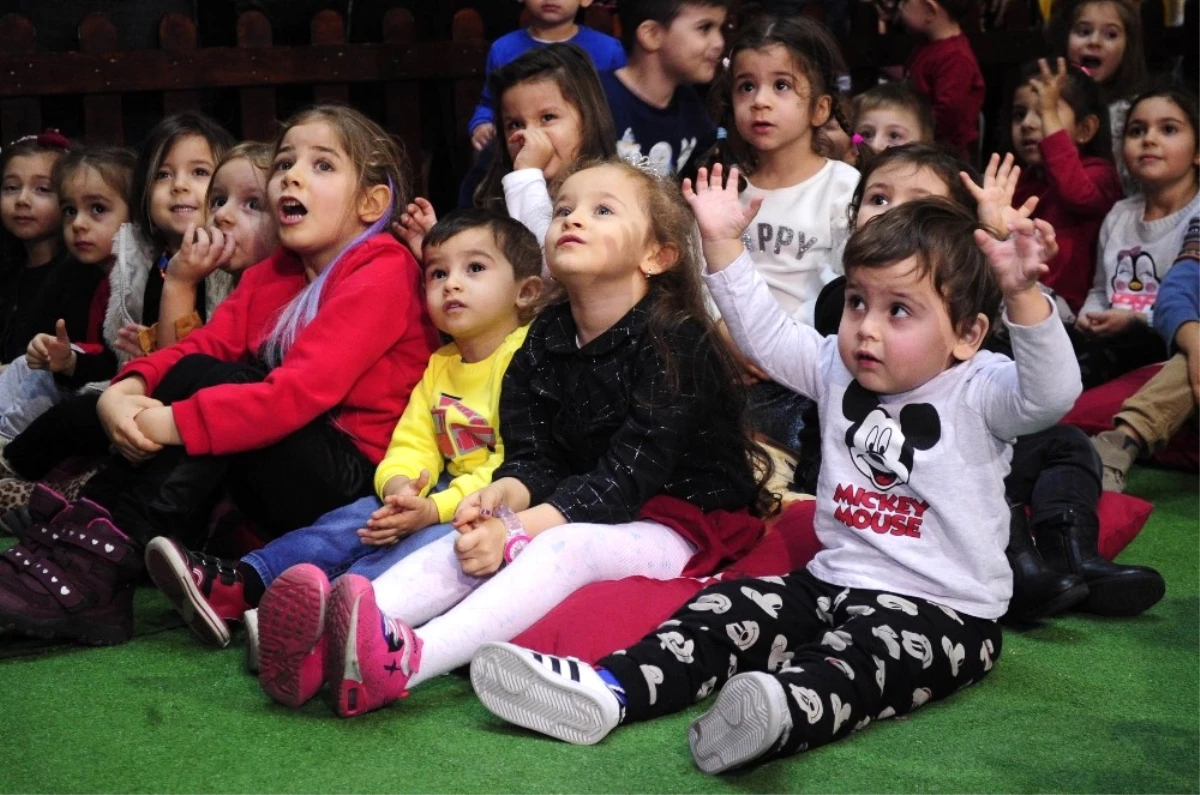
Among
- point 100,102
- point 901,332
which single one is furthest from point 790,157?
point 100,102

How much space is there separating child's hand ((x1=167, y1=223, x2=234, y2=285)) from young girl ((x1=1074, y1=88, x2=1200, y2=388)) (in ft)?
8.19

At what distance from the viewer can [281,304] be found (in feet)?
11.6

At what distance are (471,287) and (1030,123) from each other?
2.64 metres

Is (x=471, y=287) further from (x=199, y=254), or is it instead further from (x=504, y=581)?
(x=199, y=254)

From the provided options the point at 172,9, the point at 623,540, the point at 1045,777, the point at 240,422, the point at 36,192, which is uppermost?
the point at 172,9

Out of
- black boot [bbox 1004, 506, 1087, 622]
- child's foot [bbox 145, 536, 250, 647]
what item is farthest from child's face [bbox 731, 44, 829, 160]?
child's foot [bbox 145, 536, 250, 647]

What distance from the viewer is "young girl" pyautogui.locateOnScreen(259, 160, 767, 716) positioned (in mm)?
2795

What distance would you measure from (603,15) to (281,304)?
2873 millimetres

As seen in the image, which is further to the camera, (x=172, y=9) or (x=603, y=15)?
(x=603, y=15)

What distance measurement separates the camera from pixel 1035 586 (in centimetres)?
288

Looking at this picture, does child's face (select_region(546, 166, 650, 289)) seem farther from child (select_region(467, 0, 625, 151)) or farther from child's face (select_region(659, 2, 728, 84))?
child (select_region(467, 0, 625, 151))

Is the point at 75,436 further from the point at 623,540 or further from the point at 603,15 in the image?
the point at 603,15

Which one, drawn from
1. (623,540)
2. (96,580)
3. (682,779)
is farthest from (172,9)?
(682,779)

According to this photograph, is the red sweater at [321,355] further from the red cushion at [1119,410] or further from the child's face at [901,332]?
the red cushion at [1119,410]
